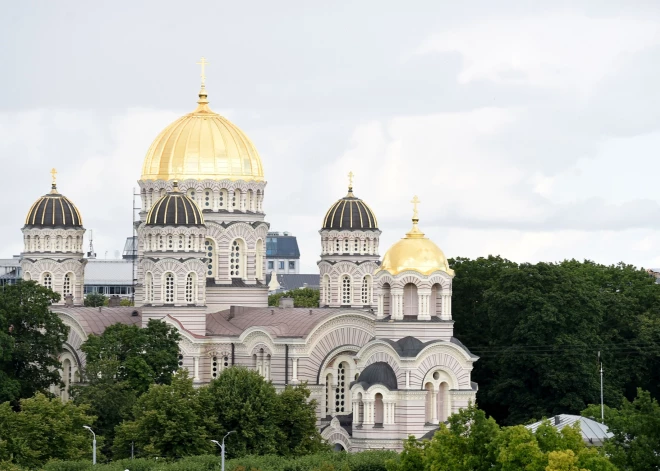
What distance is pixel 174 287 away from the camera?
291 ft

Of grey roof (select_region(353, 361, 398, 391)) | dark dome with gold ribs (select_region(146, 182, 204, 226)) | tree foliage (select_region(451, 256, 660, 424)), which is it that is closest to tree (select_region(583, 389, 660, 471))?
grey roof (select_region(353, 361, 398, 391))

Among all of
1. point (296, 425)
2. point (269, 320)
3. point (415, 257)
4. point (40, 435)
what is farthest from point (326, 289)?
point (40, 435)

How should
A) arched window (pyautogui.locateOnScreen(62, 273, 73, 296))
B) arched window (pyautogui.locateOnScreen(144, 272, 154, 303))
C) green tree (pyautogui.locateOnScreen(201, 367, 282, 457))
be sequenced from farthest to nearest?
arched window (pyautogui.locateOnScreen(62, 273, 73, 296))
arched window (pyautogui.locateOnScreen(144, 272, 154, 303))
green tree (pyautogui.locateOnScreen(201, 367, 282, 457))

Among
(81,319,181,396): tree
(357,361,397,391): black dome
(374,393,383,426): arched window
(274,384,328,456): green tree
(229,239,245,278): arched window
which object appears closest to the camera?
(274,384,328,456): green tree

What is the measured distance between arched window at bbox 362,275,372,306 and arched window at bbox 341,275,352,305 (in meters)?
0.63

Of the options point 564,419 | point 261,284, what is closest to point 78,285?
point 261,284

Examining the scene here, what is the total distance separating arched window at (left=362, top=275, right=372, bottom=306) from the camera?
95.5 meters

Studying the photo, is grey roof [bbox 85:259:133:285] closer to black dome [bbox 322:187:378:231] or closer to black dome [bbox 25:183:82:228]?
black dome [bbox 25:183:82:228]

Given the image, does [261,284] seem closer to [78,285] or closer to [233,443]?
[78,285]

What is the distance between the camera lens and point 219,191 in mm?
93812

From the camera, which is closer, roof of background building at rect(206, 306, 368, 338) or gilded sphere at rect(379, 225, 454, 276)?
gilded sphere at rect(379, 225, 454, 276)

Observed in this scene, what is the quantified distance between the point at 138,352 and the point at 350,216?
47.1 ft

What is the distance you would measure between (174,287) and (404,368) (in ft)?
38.7

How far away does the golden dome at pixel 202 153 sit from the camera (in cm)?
9381
